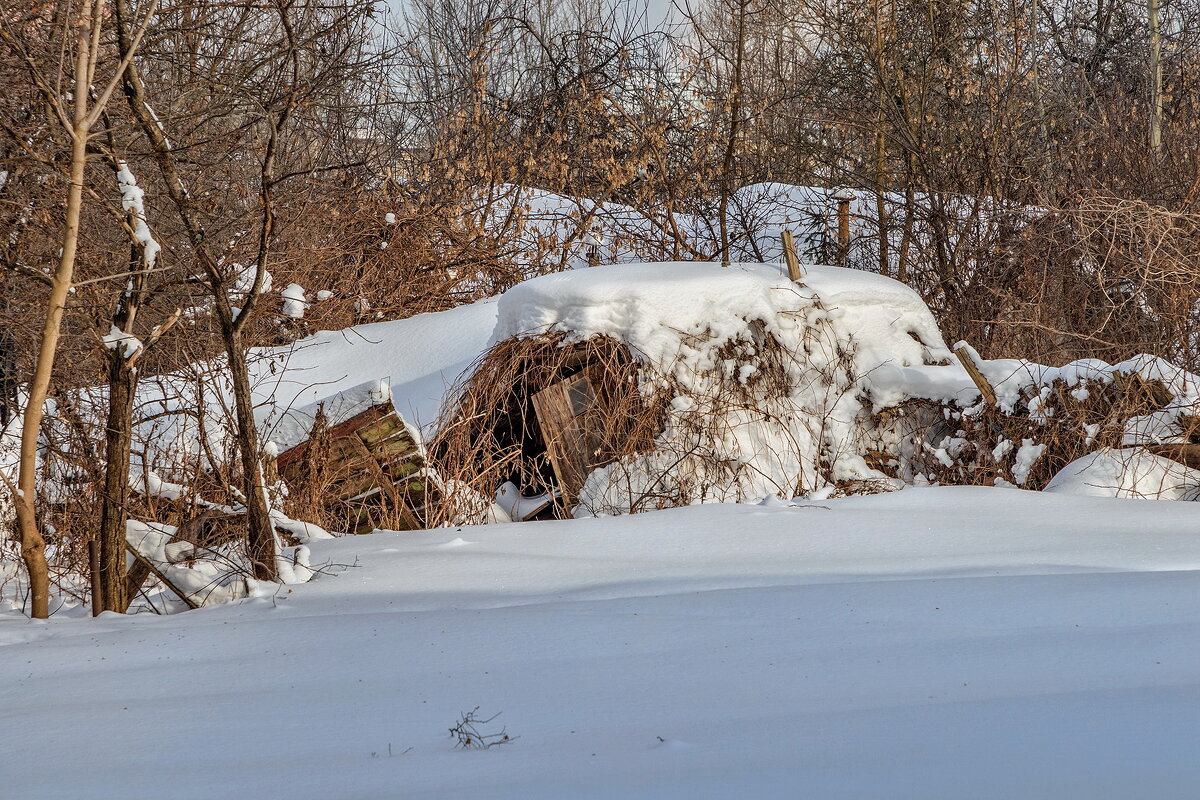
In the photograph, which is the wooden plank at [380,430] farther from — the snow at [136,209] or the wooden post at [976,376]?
the wooden post at [976,376]

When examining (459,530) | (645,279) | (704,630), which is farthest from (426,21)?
(704,630)

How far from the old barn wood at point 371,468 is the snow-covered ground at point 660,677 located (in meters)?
1.72

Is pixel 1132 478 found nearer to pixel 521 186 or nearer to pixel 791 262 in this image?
pixel 791 262

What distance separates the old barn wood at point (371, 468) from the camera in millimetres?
5977

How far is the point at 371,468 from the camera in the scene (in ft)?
19.9

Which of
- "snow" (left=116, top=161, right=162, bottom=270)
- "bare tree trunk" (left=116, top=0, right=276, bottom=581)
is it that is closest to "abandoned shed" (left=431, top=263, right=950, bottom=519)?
"bare tree trunk" (left=116, top=0, right=276, bottom=581)

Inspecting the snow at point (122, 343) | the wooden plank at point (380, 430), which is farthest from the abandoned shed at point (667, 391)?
the snow at point (122, 343)

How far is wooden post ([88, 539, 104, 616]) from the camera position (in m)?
4.07

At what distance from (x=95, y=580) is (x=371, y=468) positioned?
6.91 ft

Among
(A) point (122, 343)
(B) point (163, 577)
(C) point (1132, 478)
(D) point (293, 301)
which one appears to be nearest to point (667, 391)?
(C) point (1132, 478)

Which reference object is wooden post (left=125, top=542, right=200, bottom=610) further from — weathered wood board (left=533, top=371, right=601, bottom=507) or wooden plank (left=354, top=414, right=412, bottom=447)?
weathered wood board (left=533, top=371, right=601, bottom=507)

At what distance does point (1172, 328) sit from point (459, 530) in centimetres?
505

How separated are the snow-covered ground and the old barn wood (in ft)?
5.65

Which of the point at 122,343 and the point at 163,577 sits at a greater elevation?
the point at 122,343
